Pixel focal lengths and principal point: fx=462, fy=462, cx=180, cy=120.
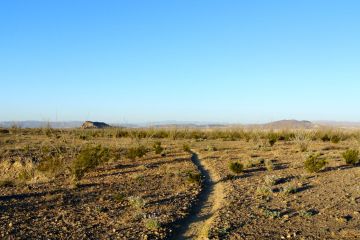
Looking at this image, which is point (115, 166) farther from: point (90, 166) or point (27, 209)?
point (27, 209)

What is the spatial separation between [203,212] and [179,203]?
108cm

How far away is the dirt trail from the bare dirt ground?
24 mm

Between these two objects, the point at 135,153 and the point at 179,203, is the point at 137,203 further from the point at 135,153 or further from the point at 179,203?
the point at 135,153

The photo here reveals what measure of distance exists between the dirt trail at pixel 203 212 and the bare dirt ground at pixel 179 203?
24mm

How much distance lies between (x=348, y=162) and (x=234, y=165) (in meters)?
6.51

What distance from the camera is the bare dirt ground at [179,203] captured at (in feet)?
33.3

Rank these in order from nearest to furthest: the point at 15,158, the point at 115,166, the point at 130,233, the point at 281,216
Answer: the point at 130,233 < the point at 281,216 < the point at 115,166 < the point at 15,158

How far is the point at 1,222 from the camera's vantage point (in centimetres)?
1061

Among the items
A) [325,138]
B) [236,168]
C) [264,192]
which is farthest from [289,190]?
[325,138]

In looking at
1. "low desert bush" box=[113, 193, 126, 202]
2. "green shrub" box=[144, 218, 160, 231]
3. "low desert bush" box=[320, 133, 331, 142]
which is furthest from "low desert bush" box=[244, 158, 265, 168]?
"low desert bush" box=[320, 133, 331, 142]

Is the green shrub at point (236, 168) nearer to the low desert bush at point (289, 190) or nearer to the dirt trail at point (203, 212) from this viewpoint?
the dirt trail at point (203, 212)

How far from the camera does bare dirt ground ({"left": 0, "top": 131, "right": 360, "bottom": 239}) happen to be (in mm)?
10148

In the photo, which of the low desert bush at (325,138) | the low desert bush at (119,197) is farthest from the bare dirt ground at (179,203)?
the low desert bush at (325,138)

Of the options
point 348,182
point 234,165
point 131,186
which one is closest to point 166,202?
point 131,186
